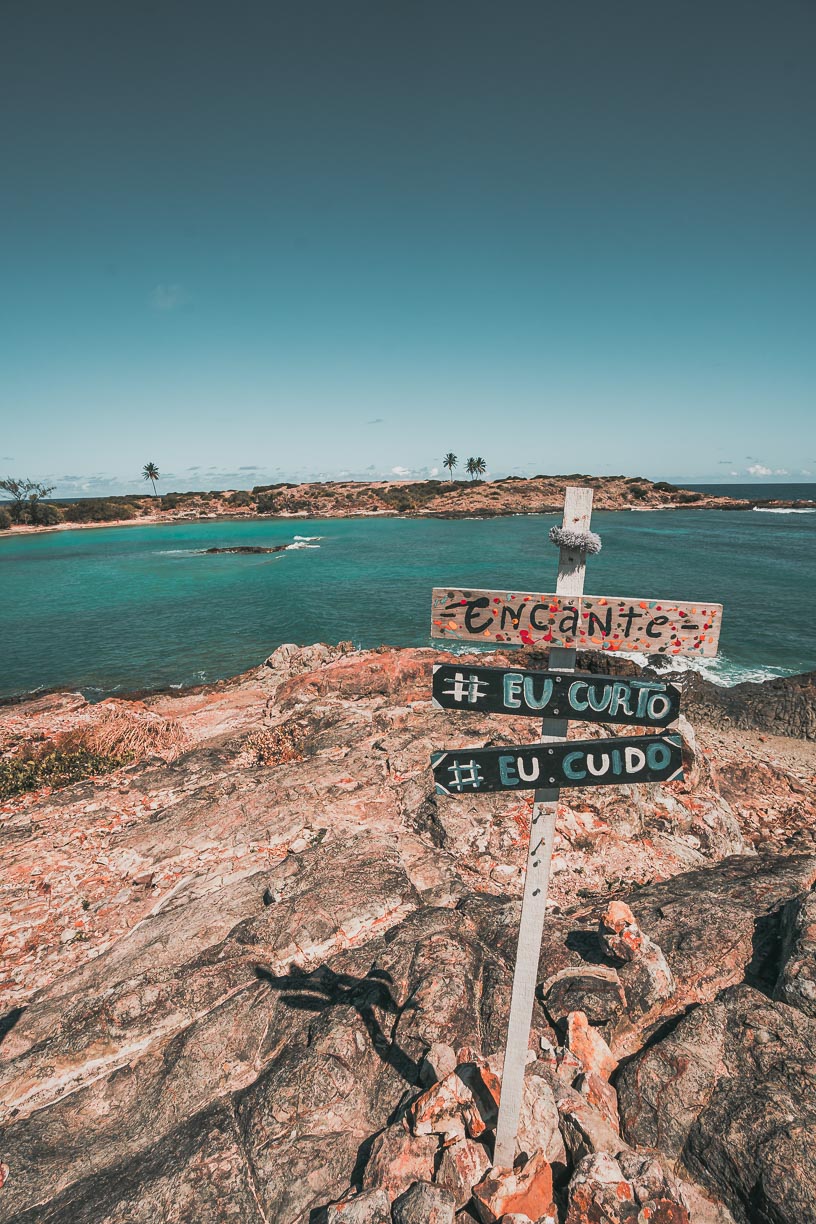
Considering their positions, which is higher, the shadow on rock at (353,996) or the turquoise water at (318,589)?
the shadow on rock at (353,996)

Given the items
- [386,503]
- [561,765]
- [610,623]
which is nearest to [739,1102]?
[561,765]

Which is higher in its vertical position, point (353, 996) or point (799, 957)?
point (799, 957)

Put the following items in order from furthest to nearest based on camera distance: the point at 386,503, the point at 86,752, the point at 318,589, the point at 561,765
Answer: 1. the point at 386,503
2. the point at 318,589
3. the point at 86,752
4. the point at 561,765

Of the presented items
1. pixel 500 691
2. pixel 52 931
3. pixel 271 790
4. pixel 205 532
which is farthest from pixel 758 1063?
pixel 205 532

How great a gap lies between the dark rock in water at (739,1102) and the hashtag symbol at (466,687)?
4.25 metres

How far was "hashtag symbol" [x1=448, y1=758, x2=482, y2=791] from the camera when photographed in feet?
12.8

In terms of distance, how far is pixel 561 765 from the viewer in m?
3.79

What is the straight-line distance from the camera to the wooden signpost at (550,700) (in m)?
3.74

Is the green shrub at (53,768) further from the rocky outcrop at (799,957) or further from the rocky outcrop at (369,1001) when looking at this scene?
the rocky outcrop at (799,957)

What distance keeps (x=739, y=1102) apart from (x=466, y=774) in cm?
400

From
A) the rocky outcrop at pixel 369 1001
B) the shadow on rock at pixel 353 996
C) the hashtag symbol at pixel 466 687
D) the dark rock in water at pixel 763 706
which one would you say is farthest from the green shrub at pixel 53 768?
the dark rock in water at pixel 763 706

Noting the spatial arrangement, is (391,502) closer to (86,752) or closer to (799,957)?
(86,752)

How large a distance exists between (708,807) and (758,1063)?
6568mm

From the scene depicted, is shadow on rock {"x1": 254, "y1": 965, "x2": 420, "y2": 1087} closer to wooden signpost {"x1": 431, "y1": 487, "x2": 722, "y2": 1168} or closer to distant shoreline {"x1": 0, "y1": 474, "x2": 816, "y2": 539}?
wooden signpost {"x1": 431, "y1": 487, "x2": 722, "y2": 1168}
